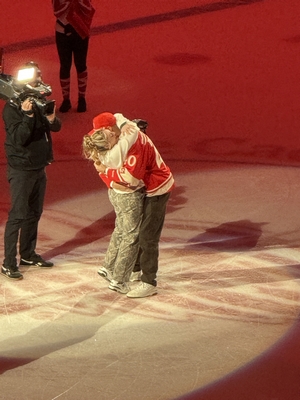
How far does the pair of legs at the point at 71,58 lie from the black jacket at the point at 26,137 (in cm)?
318

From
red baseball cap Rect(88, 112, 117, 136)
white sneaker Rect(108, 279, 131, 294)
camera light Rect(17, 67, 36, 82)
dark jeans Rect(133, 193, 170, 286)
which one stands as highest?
camera light Rect(17, 67, 36, 82)

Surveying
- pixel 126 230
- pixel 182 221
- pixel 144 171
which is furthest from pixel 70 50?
pixel 144 171

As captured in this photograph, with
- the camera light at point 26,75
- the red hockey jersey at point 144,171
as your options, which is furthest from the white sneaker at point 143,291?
the camera light at point 26,75

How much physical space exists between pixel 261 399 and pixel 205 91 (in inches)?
218

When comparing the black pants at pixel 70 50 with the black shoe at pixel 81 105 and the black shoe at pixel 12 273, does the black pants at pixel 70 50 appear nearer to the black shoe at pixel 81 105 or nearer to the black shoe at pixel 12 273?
the black shoe at pixel 81 105

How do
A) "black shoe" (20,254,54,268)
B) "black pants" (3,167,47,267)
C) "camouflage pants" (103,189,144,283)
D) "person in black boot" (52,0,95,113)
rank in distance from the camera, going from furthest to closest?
1. "person in black boot" (52,0,95,113)
2. "black shoe" (20,254,54,268)
3. "black pants" (3,167,47,267)
4. "camouflage pants" (103,189,144,283)

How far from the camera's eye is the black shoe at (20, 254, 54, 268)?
273 inches

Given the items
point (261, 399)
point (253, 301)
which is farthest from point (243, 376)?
point (253, 301)

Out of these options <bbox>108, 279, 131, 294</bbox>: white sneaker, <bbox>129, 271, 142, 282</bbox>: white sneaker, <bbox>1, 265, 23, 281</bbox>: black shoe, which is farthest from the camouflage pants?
<bbox>1, 265, 23, 281</bbox>: black shoe

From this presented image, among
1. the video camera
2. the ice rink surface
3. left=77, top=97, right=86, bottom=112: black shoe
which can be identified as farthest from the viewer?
left=77, top=97, right=86, bottom=112: black shoe

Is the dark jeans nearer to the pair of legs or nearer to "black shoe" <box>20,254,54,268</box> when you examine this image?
"black shoe" <box>20,254,54,268</box>

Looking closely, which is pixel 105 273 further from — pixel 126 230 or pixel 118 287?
pixel 126 230

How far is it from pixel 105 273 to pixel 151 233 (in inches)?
20.9

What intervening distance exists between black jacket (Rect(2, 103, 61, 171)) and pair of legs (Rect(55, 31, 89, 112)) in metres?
3.18
